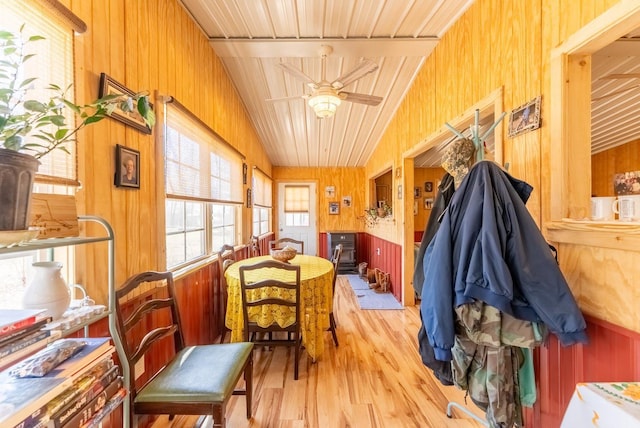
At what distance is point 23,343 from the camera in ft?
2.00

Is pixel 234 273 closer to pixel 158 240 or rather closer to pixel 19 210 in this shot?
pixel 158 240

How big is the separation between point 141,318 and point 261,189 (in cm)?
412

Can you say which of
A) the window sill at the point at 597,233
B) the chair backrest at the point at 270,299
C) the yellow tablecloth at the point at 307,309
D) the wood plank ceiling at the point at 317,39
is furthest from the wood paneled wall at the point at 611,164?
the chair backrest at the point at 270,299

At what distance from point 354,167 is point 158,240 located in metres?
5.58

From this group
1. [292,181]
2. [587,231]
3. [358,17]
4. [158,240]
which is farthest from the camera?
[292,181]

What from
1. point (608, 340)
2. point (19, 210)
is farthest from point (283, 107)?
point (608, 340)

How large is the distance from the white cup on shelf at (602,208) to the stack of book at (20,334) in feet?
6.56

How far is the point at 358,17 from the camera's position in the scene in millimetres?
2076

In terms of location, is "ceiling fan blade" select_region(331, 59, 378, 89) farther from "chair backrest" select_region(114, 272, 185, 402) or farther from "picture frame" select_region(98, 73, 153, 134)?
"chair backrest" select_region(114, 272, 185, 402)

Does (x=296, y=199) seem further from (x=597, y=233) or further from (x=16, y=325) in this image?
(x=16, y=325)

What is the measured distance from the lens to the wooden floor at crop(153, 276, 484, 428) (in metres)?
1.66

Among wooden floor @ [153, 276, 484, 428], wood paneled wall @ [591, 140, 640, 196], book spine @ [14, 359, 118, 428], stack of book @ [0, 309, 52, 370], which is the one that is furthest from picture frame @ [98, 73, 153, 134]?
wood paneled wall @ [591, 140, 640, 196]

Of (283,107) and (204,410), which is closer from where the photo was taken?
(204,410)

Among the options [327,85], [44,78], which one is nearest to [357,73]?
[327,85]
